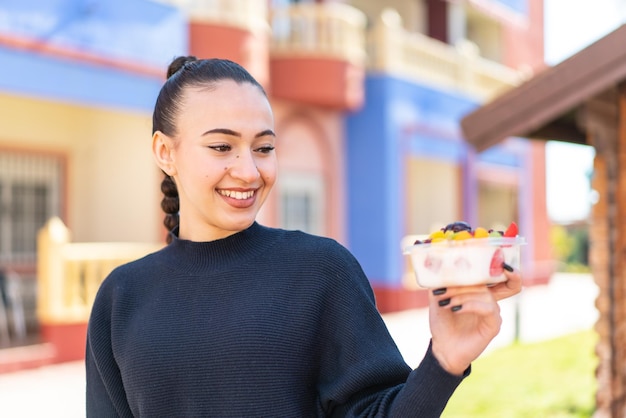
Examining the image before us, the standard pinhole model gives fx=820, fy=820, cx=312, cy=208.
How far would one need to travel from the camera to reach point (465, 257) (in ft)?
4.49

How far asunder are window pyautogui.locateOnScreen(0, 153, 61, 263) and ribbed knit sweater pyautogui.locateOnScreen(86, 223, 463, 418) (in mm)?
9015

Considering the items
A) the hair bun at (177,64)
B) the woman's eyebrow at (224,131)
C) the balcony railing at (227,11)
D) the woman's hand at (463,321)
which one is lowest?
the woman's hand at (463,321)

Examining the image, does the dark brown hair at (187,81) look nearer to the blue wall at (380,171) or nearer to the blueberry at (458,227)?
the blueberry at (458,227)

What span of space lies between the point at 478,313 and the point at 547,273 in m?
18.7

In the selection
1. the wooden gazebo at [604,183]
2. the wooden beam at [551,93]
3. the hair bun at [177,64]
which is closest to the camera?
the hair bun at [177,64]

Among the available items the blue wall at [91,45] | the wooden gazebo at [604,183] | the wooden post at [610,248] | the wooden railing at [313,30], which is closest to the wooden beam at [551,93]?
the wooden gazebo at [604,183]

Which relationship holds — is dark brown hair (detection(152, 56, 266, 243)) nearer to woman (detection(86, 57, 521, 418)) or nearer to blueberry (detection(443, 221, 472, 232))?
woman (detection(86, 57, 521, 418))

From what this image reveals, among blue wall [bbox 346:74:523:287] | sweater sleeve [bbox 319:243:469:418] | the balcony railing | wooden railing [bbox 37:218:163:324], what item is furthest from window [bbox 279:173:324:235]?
sweater sleeve [bbox 319:243:469:418]

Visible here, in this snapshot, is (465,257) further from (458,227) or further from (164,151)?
(164,151)

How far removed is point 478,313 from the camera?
4.47 ft

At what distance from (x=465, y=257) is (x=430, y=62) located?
13.9m

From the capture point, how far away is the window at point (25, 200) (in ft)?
33.7

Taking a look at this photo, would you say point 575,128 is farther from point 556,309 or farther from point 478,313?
point 556,309

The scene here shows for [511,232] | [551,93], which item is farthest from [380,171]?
[511,232]
